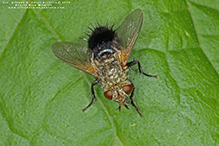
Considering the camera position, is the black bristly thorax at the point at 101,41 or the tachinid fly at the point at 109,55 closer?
the tachinid fly at the point at 109,55

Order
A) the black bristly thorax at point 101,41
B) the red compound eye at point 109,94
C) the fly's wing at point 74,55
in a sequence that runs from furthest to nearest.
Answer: the black bristly thorax at point 101,41 < the fly's wing at point 74,55 < the red compound eye at point 109,94

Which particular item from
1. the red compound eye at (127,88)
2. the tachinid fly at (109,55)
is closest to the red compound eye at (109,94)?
the tachinid fly at (109,55)

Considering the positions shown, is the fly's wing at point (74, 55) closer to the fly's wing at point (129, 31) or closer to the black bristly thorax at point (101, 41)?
the black bristly thorax at point (101, 41)

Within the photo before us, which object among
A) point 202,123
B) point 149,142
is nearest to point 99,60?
point 149,142

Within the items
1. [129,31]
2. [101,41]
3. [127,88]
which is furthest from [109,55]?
[127,88]

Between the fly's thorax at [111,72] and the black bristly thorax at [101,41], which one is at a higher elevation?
the black bristly thorax at [101,41]

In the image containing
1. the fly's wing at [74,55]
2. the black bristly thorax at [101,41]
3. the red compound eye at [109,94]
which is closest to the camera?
the red compound eye at [109,94]

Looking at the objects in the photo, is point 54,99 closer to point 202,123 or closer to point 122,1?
Result: point 122,1
